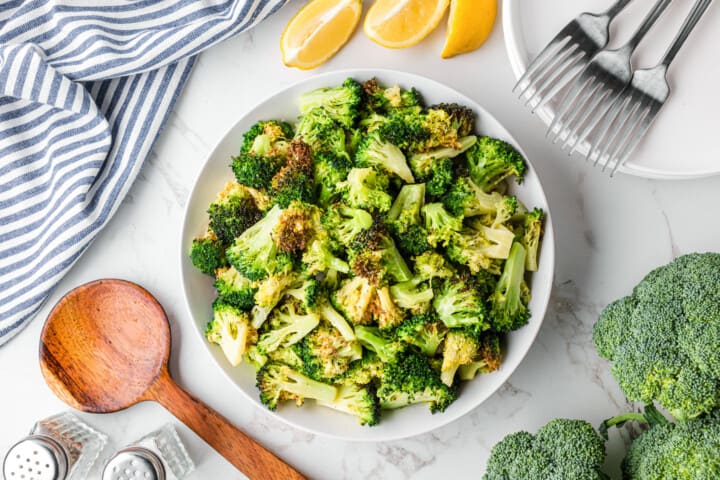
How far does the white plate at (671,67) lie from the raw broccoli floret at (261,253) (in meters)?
0.85

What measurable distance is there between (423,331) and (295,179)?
0.57m

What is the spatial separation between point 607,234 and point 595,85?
1.78ft

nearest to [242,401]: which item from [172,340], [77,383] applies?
[172,340]

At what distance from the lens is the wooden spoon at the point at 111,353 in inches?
101

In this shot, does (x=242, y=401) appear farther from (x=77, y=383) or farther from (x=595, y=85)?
(x=595, y=85)

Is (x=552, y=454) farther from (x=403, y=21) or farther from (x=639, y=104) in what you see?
(x=403, y=21)

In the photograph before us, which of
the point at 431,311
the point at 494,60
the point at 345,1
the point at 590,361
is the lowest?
the point at 590,361

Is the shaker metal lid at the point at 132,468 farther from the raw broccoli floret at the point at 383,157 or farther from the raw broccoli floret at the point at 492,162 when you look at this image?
the raw broccoli floret at the point at 492,162

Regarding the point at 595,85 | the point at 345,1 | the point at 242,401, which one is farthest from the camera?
the point at 242,401

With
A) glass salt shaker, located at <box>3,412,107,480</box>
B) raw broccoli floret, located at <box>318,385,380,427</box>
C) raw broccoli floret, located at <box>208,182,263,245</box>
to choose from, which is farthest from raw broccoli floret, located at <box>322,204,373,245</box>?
glass salt shaker, located at <box>3,412,107,480</box>

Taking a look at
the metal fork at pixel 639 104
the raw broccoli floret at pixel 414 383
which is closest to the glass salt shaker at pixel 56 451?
the raw broccoli floret at pixel 414 383

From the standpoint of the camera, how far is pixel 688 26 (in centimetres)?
207

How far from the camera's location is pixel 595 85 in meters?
2.12

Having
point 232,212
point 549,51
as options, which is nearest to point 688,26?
point 549,51
